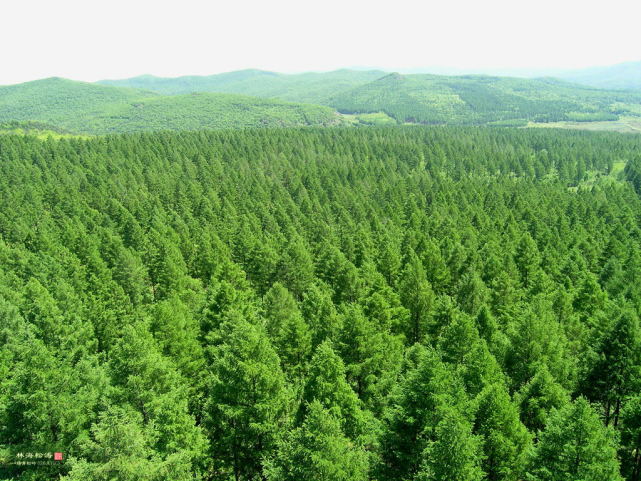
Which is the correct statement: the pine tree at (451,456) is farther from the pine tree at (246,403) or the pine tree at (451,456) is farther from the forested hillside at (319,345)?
the pine tree at (246,403)

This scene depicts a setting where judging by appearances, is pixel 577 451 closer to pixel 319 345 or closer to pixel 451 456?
pixel 451 456

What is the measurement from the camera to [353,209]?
308 feet

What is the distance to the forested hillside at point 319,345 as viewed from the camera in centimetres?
2208

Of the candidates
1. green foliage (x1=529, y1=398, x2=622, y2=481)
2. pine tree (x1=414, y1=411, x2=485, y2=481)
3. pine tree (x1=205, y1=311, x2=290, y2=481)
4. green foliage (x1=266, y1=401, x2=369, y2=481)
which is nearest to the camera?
green foliage (x1=529, y1=398, x2=622, y2=481)

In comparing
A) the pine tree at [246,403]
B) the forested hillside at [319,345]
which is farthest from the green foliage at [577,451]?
the pine tree at [246,403]

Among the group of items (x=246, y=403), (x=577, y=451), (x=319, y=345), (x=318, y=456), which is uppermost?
(x=577, y=451)

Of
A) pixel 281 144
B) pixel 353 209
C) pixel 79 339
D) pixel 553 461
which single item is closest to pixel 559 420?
pixel 553 461

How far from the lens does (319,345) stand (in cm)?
3156

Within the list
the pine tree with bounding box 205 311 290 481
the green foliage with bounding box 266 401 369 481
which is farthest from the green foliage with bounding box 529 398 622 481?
the pine tree with bounding box 205 311 290 481

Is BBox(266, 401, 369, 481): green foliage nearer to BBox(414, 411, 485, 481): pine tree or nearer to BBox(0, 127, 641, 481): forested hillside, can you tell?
BBox(0, 127, 641, 481): forested hillside

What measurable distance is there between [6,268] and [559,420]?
216 ft

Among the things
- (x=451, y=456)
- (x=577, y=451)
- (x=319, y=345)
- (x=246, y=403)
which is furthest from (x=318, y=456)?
(x=319, y=345)

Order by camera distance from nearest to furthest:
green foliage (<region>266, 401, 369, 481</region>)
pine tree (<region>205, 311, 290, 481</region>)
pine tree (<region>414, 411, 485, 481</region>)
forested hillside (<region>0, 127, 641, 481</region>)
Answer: pine tree (<region>414, 411, 485, 481</region>) < green foliage (<region>266, 401, 369, 481</region>) < forested hillside (<region>0, 127, 641, 481</region>) < pine tree (<region>205, 311, 290, 481</region>)

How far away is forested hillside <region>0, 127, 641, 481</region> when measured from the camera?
2208 cm
